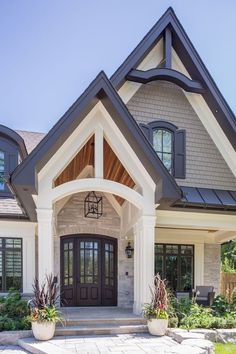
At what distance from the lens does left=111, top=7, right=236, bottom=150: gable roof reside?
1096 centimetres

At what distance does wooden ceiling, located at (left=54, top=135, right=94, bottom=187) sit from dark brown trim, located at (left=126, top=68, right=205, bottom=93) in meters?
2.47

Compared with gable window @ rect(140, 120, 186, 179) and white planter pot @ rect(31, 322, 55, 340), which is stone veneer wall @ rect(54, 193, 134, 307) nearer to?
gable window @ rect(140, 120, 186, 179)

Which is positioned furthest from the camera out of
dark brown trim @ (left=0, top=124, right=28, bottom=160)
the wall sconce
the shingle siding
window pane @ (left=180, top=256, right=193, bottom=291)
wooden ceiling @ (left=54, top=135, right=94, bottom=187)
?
window pane @ (left=180, top=256, right=193, bottom=291)

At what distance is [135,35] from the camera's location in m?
12.9

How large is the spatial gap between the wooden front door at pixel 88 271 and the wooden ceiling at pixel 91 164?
2.22 meters

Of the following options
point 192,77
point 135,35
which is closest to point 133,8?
point 135,35

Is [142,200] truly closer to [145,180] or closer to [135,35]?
[145,180]

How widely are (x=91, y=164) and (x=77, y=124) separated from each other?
121 inches

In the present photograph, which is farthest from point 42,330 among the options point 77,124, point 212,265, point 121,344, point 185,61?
point 185,61

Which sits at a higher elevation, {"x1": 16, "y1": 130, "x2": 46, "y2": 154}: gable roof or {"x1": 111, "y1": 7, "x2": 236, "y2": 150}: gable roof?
{"x1": 111, "y1": 7, "x2": 236, "y2": 150}: gable roof

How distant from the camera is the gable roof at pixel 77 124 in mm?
8013

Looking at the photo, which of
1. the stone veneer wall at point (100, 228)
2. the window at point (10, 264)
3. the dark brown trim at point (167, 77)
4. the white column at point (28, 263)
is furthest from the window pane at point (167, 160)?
the window at point (10, 264)

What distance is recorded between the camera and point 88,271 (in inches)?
473

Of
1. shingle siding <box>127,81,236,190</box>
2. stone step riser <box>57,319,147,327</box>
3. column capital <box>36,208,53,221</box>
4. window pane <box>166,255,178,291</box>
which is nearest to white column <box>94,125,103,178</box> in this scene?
column capital <box>36,208,53,221</box>
